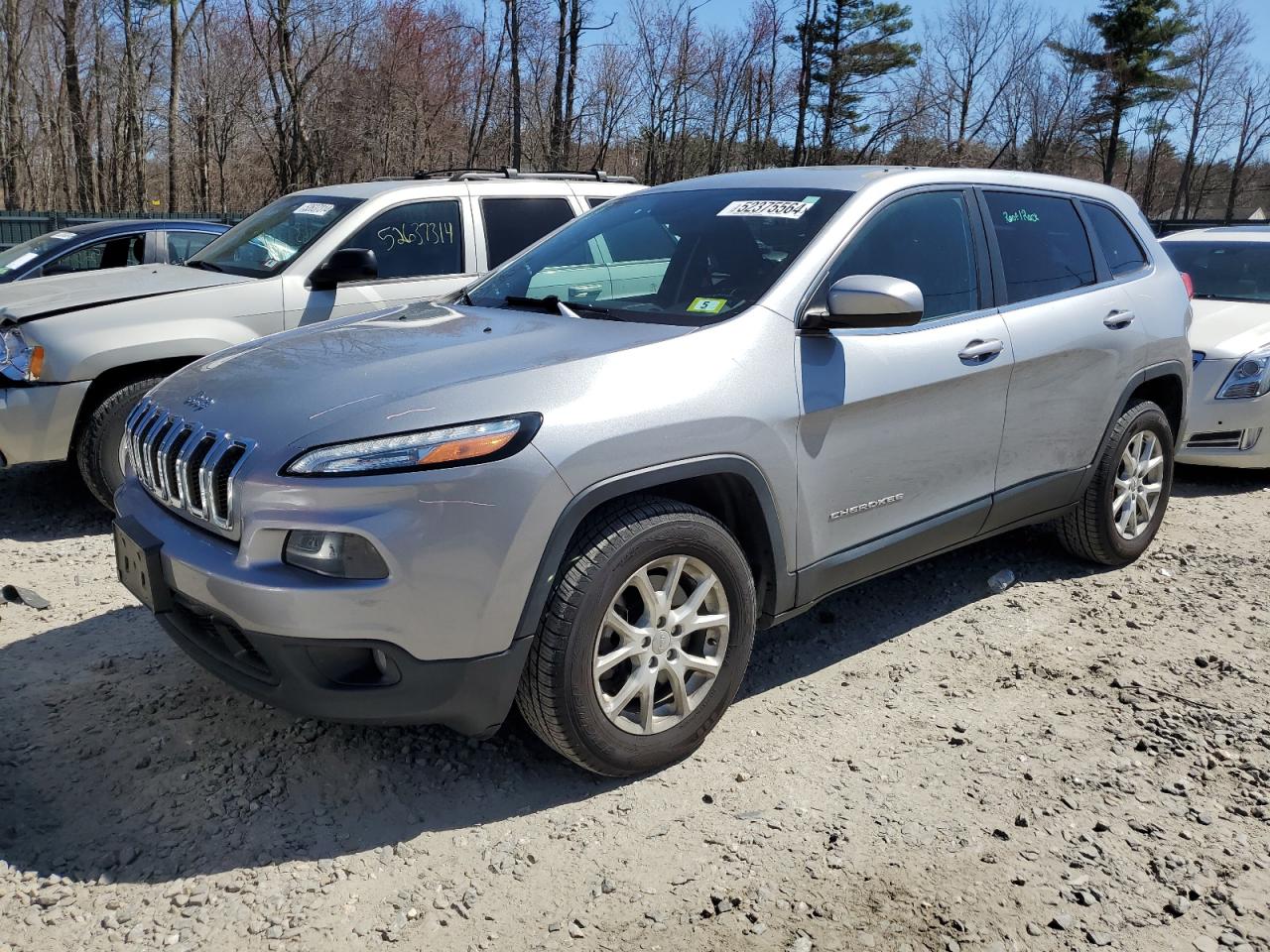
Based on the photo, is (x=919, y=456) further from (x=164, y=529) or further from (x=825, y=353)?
(x=164, y=529)

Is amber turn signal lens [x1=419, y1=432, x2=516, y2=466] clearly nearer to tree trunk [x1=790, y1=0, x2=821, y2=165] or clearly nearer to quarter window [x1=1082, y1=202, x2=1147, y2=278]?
quarter window [x1=1082, y1=202, x2=1147, y2=278]

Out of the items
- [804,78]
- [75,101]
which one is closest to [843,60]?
[804,78]

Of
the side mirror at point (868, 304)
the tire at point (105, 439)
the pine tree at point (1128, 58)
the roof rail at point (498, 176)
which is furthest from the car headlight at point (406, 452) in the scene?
the pine tree at point (1128, 58)

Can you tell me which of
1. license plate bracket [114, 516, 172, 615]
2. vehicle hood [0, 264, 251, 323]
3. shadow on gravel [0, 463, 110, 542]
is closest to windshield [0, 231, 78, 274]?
vehicle hood [0, 264, 251, 323]

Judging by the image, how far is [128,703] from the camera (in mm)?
3545

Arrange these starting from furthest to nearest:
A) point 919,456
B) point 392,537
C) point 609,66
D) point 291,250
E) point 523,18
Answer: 1. point 609,66
2. point 523,18
3. point 291,250
4. point 919,456
5. point 392,537

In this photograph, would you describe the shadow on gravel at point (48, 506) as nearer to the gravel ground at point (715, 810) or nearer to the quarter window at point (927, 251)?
the gravel ground at point (715, 810)

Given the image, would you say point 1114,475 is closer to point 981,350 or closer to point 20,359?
point 981,350

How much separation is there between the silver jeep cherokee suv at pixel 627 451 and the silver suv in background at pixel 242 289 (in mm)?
2050

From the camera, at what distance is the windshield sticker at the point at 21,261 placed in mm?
9777

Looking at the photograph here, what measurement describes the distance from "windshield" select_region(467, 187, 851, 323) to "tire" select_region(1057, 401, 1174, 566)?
74.8 inches

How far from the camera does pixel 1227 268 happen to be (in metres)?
7.99

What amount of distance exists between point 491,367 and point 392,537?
619 millimetres

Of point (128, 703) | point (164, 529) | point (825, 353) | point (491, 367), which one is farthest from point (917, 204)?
point (128, 703)
